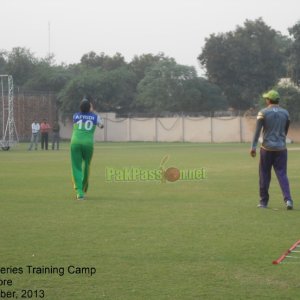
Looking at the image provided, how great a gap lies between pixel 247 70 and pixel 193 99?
5994 mm

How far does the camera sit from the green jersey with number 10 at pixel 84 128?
13273mm

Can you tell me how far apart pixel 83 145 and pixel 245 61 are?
192 feet

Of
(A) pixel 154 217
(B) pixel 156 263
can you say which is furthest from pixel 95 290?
(A) pixel 154 217

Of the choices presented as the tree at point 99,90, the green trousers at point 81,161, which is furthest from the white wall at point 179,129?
the green trousers at point 81,161

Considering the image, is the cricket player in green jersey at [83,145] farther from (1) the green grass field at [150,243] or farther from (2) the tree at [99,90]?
(2) the tree at [99,90]

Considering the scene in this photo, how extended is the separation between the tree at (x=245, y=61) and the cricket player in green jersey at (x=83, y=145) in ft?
189

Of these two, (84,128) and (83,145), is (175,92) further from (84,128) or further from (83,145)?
(83,145)

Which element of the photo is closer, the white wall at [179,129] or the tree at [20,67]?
the white wall at [179,129]

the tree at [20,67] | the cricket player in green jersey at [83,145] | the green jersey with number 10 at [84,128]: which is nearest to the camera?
the cricket player in green jersey at [83,145]

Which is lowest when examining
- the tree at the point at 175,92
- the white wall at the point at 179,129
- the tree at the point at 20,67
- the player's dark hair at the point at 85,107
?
the white wall at the point at 179,129

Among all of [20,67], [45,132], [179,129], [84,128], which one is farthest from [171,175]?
[20,67]

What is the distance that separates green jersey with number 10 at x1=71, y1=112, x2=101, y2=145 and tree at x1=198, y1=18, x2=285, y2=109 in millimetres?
57715

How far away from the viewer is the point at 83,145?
13234 mm

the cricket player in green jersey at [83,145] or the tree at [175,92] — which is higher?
the tree at [175,92]
